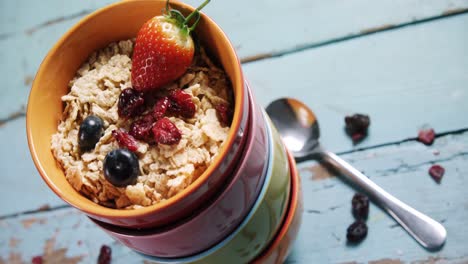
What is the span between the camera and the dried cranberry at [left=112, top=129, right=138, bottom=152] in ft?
2.25

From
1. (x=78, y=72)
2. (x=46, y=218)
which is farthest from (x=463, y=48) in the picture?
(x=46, y=218)

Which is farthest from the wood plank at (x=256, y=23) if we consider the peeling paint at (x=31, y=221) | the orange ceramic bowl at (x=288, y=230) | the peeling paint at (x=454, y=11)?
A: the orange ceramic bowl at (x=288, y=230)

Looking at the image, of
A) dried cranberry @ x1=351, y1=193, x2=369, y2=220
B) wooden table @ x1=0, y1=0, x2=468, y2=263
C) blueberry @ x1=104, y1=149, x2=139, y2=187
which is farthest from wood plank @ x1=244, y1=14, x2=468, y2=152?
blueberry @ x1=104, y1=149, x2=139, y2=187

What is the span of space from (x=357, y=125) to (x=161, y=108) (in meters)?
0.56

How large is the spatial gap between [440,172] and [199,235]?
61 centimetres

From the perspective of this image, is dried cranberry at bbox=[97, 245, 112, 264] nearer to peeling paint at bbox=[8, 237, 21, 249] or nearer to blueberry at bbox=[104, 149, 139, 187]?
peeling paint at bbox=[8, 237, 21, 249]

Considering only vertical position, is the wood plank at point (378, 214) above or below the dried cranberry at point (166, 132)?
below

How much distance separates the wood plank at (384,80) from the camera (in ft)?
3.76

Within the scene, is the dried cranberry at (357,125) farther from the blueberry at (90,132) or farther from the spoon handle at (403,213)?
the blueberry at (90,132)

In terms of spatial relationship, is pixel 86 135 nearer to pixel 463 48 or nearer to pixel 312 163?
pixel 312 163

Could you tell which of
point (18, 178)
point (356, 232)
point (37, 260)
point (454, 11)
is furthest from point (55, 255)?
point (454, 11)

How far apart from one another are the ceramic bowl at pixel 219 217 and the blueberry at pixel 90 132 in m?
0.11

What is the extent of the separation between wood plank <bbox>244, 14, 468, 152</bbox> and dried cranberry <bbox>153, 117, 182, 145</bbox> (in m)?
0.55

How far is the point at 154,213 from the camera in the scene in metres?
0.63
